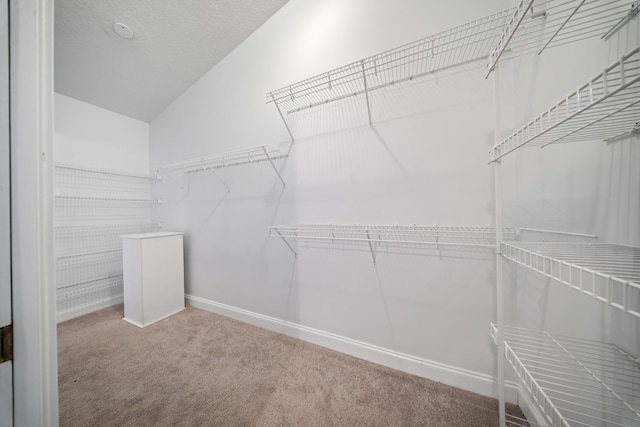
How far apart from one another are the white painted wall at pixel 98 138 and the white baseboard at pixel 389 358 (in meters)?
2.10

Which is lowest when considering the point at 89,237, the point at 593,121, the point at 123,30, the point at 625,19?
the point at 89,237

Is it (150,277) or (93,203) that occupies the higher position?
(93,203)

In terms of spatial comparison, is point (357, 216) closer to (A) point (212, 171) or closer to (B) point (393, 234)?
(B) point (393, 234)

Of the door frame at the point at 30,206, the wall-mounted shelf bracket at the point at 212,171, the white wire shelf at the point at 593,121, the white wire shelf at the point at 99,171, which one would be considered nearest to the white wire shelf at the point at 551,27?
the white wire shelf at the point at 593,121

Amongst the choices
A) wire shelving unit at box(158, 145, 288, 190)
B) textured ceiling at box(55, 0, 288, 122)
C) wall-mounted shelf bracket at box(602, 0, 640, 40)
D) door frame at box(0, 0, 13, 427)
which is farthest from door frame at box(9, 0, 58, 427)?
wall-mounted shelf bracket at box(602, 0, 640, 40)

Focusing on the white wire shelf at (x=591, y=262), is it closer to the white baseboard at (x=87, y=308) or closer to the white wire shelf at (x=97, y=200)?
the white wire shelf at (x=97, y=200)

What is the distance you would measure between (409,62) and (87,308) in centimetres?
353

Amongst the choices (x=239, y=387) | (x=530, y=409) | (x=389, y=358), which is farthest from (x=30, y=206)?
(x=530, y=409)

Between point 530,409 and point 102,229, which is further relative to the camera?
point 102,229

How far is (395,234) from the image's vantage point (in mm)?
1367

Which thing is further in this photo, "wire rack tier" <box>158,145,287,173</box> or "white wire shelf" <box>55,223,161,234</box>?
"white wire shelf" <box>55,223,161,234</box>

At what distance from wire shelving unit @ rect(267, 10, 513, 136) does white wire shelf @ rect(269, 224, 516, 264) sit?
2.54 ft

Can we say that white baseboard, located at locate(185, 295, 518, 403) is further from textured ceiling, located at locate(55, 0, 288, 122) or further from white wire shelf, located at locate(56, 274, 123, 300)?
textured ceiling, located at locate(55, 0, 288, 122)

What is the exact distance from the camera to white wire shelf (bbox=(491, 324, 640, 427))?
682 millimetres
